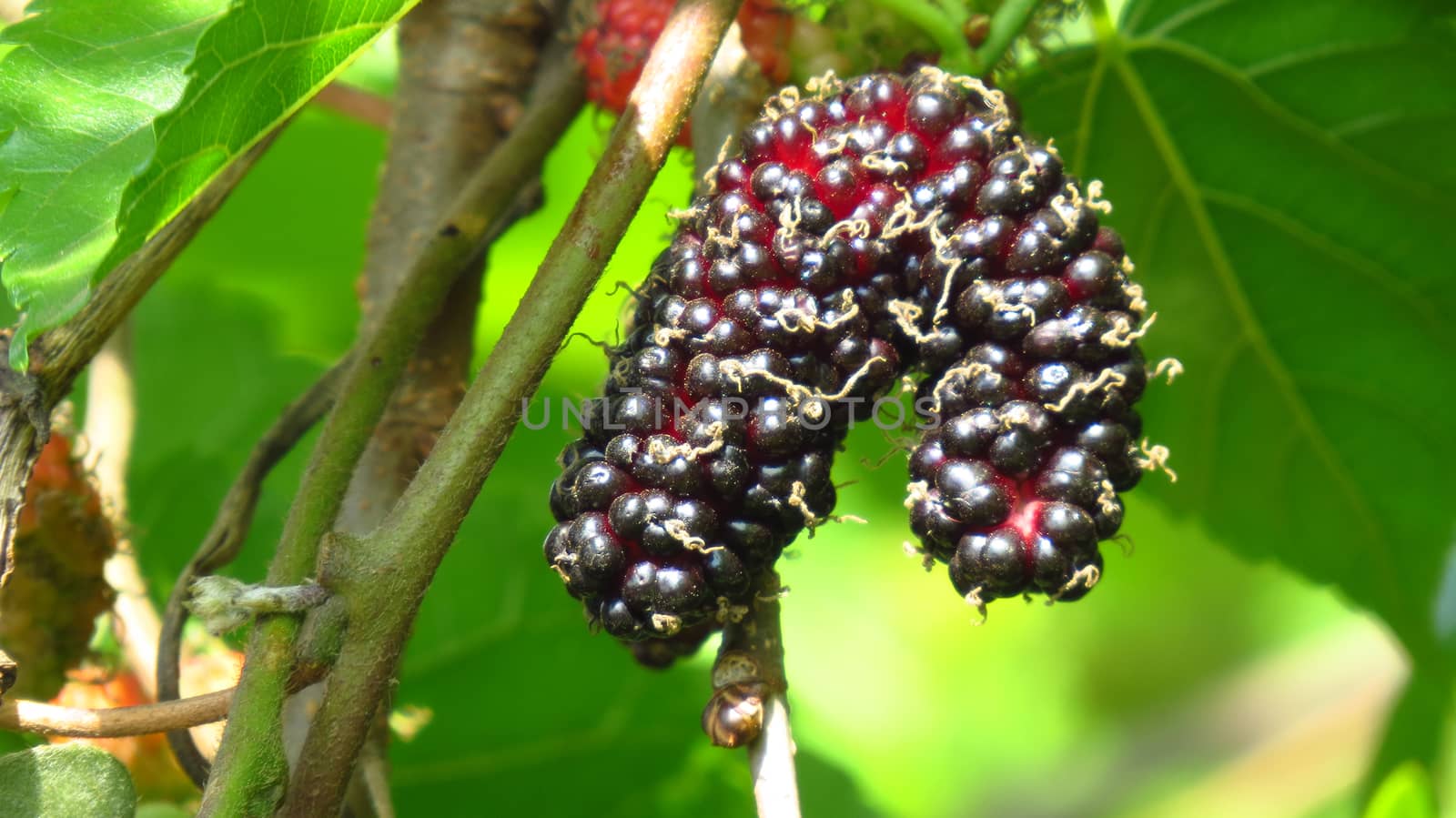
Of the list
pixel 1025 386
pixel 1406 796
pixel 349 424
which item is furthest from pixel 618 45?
pixel 1406 796

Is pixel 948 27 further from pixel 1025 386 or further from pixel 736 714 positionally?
pixel 736 714

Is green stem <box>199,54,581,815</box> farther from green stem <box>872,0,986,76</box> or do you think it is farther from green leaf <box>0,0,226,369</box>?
green stem <box>872,0,986,76</box>

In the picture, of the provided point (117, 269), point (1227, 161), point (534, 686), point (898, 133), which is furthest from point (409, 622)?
point (1227, 161)

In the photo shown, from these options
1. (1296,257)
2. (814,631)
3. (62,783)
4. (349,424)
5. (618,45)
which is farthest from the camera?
(814,631)

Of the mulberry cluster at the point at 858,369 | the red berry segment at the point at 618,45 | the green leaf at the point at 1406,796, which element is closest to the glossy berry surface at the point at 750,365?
the mulberry cluster at the point at 858,369

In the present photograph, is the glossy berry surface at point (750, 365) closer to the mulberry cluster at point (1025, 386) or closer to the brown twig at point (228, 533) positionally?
the mulberry cluster at point (1025, 386)
